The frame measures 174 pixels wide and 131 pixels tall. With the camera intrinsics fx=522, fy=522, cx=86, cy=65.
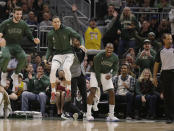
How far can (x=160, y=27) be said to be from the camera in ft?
64.3

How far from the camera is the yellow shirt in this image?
19.9 meters

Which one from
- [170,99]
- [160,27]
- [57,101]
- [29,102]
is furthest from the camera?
[160,27]

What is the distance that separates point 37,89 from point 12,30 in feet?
12.9

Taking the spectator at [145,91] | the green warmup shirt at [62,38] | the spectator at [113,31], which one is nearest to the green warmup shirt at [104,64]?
the green warmup shirt at [62,38]

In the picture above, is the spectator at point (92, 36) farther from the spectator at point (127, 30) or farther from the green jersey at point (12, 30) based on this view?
the green jersey at point (12, 30)

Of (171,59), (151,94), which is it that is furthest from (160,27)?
(171,59)

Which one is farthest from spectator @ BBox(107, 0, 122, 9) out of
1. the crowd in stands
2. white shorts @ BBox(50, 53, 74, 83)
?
white shorts @ BBox(50, 53, 74, 83)

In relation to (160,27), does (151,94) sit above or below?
below

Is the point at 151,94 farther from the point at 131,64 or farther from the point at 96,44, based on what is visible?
the point at 96,44

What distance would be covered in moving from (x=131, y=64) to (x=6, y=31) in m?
5.53

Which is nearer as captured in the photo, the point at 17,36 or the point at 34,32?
the point at 17,36

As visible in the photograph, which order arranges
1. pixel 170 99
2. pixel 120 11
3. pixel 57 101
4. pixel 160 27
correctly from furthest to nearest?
pixel 120 11, pixel 160 27, pixel 57 101, pixel 170 99

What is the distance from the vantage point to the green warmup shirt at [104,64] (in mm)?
15766

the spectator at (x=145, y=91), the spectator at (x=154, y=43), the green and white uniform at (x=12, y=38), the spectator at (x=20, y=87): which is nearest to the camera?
the green and white uniform at (x=12, y=38)
